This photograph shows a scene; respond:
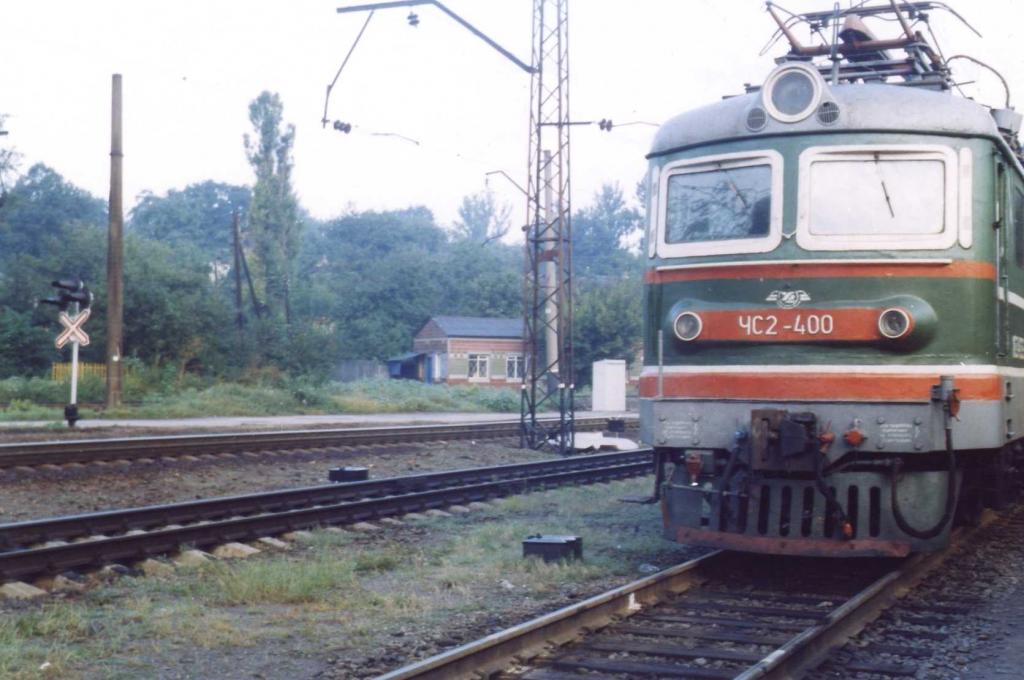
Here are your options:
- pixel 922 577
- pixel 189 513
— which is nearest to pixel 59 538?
pixel 189 513

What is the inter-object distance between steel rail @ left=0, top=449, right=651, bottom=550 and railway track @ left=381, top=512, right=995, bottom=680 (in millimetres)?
5348

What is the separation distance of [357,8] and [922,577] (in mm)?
12159

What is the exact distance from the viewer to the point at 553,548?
9.48m

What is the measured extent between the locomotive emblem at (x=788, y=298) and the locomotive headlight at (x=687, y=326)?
1.82ft

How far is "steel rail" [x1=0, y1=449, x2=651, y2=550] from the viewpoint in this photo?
1008cm

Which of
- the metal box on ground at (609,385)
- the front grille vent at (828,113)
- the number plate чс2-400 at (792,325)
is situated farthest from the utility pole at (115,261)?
the front grille vent at (828,113)

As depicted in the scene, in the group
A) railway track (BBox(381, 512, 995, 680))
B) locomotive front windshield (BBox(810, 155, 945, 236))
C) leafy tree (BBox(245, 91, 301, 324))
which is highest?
leafy tree (BBox(245, 91, 301, 324))

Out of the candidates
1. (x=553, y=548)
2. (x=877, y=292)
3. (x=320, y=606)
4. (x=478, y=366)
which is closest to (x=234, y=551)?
(x=320, y=606)

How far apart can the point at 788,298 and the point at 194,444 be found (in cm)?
1295

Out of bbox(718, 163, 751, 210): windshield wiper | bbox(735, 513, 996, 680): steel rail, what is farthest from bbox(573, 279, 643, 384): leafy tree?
bbox(718, 163, 751, 210): windshield wiper

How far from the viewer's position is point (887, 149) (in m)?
8.31

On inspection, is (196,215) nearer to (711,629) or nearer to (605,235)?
(605,235)

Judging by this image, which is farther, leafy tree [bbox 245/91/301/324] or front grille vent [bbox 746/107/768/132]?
leafy tree [bbox 245/91/301/324]

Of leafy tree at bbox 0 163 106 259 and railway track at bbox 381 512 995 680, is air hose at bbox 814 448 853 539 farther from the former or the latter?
leafy tree at bbox 0 163 106 259
